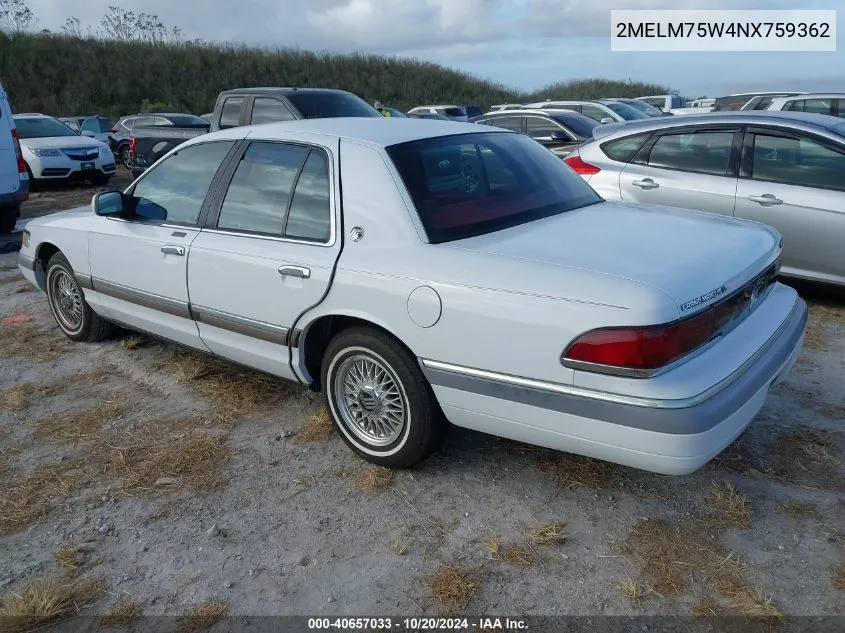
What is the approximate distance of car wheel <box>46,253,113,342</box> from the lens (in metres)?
5.23

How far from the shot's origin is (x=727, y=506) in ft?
10.3

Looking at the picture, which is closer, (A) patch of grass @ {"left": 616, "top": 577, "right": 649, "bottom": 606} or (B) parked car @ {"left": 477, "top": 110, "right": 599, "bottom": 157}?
(A) patch of grass @ {"left": 616, "top": 577, "right": 649, "bottom": 606}

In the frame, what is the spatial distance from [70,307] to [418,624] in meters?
4.05

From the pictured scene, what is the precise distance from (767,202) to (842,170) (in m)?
0.55

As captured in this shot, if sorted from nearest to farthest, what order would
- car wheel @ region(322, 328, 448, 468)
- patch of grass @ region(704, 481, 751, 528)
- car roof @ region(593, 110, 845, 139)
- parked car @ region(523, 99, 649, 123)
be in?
patch of grass @ region(704, 481, 751, 528) < car wheel @ region(322, 328, 448, 468) < car roof @ region(593, 110, 845, 139) < parked car @ region(523, 99, 649, 123)

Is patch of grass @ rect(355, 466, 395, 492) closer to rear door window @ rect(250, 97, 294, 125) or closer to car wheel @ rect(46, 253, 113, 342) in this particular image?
car wheel @ rect(46, 253, 113, 342)

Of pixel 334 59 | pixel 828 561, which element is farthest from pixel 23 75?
pixel 828 561

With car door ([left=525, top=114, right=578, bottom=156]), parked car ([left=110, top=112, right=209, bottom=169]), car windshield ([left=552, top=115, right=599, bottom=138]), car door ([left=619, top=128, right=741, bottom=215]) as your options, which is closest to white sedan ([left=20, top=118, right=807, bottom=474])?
car door ([left=619, top=128, right=741, bottom=215])

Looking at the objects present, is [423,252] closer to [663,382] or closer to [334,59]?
[663,382]

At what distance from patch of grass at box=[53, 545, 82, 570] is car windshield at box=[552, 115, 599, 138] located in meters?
10.0

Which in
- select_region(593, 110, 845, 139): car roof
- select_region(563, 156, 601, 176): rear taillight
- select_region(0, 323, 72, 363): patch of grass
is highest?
select_region(593, 110, 845, 139): car roof

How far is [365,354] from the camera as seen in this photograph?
3365mm

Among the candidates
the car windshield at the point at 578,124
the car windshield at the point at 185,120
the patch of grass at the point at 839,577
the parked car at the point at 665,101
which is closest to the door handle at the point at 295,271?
the patch of grass at the point at 839,577

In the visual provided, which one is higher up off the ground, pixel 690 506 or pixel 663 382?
pixel 663 382
